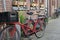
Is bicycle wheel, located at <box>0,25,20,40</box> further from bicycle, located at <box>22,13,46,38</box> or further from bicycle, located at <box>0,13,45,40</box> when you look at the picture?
bicycle, located at <box>22,13,46,38</box>

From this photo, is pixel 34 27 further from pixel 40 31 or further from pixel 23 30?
pixel 23 30

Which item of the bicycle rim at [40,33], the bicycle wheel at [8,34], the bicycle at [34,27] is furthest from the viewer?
the bicycle rim at [40,33]

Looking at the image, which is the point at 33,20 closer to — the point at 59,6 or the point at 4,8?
the point at 4,8

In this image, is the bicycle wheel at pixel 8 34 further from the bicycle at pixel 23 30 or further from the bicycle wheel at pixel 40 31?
the bicycle wheel at pixel 40 31

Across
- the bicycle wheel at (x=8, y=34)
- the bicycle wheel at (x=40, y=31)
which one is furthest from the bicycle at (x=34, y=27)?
the bicycle wheel at (x=8, y=34)

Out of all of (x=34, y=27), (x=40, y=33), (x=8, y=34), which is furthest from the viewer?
(x=40, y=33)

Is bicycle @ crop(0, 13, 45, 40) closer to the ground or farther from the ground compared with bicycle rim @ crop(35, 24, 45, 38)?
farther from the ground

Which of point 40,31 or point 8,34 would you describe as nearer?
point 8,34

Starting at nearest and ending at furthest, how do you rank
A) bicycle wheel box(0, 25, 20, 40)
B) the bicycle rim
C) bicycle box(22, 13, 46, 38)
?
1. bicycle wheel box(0, 25, 20, 40)
2. bicycle box(22, 13, 46, 38)
3. the bicycle rim

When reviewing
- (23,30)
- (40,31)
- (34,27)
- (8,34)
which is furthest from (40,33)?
(8,34)

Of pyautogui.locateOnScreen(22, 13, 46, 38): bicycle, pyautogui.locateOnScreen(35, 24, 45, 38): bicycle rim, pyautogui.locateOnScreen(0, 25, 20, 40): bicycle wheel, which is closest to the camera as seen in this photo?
pyautogui.locateOnScreen(0, 25, 20, 40): bicycle wheel

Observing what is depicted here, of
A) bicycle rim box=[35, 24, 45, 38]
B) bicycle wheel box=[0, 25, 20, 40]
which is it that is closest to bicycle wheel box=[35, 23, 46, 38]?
bicycle rim box=[35, 24, 45, 38]

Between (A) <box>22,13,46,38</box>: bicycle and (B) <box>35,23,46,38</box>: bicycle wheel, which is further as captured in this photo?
(B) <box>35,23,46,38</box>: bicycle wheel

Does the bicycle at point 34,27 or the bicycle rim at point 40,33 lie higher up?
the bicycle at point 34,27
